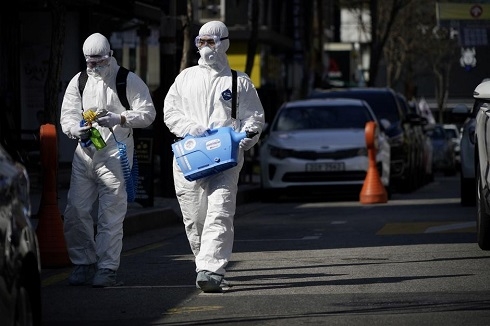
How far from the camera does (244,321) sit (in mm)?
8891

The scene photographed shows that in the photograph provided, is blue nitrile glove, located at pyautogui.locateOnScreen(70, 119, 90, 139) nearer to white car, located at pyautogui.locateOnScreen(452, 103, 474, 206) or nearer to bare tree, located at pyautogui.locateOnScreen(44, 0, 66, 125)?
bare tree, located at pyautogui.locateOnScreen(44, 0, 66, 125)

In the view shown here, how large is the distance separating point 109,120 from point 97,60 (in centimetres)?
47

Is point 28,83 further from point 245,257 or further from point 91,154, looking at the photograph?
point 91,154

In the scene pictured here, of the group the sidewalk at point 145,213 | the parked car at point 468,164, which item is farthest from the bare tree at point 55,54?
the parked car at point 468,164

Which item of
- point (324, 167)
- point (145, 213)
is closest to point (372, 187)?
point (324, 167)

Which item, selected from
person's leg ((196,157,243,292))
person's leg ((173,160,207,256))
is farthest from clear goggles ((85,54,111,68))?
person's leg ((196,157,243,292))

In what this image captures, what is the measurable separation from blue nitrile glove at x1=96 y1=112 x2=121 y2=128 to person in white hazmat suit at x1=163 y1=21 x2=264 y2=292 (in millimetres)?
407

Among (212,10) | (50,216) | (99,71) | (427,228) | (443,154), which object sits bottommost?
(443,154)

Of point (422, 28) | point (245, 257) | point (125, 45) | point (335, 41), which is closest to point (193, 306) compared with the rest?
point (245, 257)

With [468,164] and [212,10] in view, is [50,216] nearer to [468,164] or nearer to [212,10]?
[468,164]

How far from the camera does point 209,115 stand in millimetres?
10758

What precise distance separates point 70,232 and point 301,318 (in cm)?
278

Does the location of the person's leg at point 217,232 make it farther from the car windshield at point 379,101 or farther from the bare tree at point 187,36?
the car windshield at point 379,101

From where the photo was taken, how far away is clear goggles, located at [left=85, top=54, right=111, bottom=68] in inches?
435
